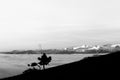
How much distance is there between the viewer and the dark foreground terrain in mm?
3943

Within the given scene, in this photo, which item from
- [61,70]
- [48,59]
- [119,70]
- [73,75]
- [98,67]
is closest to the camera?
[119,70]

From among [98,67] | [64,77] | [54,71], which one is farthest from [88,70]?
[54,71]

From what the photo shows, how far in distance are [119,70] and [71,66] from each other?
3.53ft

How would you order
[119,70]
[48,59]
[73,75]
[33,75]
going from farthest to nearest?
[48,59]
[33,75]
[73,75]
[119,70]

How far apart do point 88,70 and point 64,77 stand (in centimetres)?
58

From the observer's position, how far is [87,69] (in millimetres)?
4223

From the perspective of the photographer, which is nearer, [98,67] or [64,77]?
[98,67]

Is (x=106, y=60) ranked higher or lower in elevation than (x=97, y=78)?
higher

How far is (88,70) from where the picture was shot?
4.19m

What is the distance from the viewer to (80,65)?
441 cm

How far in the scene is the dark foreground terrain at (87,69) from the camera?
3.94 meters

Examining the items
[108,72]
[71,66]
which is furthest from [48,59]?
[108,72]

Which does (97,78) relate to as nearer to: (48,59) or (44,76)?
(44,76)

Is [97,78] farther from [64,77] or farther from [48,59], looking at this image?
[48,59]
